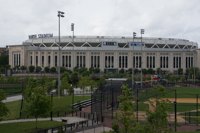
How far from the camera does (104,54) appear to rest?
584 feet

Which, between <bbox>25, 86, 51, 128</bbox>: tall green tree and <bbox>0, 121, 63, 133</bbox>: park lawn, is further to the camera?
<bbox>25, 86, 51, 128</bbox>: tall green tree

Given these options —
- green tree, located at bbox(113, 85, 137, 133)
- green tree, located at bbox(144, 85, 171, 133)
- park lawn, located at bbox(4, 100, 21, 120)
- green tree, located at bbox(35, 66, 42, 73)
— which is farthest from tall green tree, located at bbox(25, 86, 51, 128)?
green tree, located at bbox(35, 66, 42, 73)

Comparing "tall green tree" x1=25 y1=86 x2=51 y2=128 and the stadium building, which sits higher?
the stadium building

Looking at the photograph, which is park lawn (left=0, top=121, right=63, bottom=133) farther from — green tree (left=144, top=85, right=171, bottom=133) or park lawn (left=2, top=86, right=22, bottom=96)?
park lawn (left=2, top=86, right=22, bottom=96)

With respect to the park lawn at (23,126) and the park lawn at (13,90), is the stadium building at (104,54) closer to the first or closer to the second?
the park lawn at (13,90)

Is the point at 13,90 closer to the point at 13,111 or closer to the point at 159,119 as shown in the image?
the point at 13,111

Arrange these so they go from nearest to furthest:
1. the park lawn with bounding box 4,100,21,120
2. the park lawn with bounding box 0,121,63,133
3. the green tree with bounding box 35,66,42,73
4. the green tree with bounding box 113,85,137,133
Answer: the green tree with bounding box 113,85,137,133 < the park lawn with bounding box 0,121,63,133 < the park lawn with bounding box 4,100,21,120 < the green tree with bounding box 35,66,42,73

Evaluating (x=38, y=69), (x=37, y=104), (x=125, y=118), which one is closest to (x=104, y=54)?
(x=38, y=69)

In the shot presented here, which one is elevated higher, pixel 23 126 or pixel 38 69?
pixel 38 69

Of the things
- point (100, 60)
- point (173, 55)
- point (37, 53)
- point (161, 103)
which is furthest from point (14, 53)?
point (161, 103)

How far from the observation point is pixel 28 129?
3416 centimetres

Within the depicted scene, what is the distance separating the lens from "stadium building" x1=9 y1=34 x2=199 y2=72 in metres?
178

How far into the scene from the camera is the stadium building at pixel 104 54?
178 metres

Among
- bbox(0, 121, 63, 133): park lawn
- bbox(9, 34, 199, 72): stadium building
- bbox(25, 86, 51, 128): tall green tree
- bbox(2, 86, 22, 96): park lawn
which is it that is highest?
bbox(9, 34, 199, 72): stadium building
